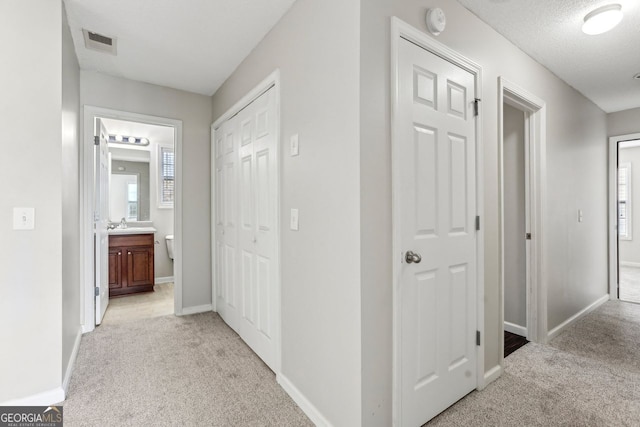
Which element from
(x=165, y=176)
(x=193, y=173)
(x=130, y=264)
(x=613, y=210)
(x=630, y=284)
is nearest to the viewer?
(x=193, y=173)

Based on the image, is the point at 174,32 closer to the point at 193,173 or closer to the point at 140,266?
the point at 193,173

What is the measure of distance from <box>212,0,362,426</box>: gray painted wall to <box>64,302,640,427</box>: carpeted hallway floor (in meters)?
0.36

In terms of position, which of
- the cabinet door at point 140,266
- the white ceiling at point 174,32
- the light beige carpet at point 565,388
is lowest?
the light beige carpet at point 565,388

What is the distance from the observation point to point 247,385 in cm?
201

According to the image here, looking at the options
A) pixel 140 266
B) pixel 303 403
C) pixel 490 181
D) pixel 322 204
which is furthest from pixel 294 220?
pixel 140 266

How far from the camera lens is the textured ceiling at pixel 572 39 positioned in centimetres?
189

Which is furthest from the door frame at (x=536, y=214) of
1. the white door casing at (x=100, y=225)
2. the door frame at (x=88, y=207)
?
the white door casing at (x=100, y=225)

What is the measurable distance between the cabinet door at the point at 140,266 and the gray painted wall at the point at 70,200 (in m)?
1.56

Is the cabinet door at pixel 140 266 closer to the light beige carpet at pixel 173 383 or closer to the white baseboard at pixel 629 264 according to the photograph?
the light beige carpet at pixel 173 383

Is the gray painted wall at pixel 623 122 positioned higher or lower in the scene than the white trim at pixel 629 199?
higher

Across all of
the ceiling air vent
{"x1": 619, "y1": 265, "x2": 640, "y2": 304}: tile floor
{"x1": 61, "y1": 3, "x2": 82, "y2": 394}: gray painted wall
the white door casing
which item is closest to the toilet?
the white door casing

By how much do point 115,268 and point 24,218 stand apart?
2728 millimetres

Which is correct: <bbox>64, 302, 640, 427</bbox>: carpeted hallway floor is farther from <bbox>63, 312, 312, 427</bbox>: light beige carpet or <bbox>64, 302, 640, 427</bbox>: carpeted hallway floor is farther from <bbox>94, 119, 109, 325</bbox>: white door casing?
<bbox>94, 119, 109, 325</bbox>: white door casing

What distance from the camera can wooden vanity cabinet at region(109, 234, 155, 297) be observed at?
13.6 feet
